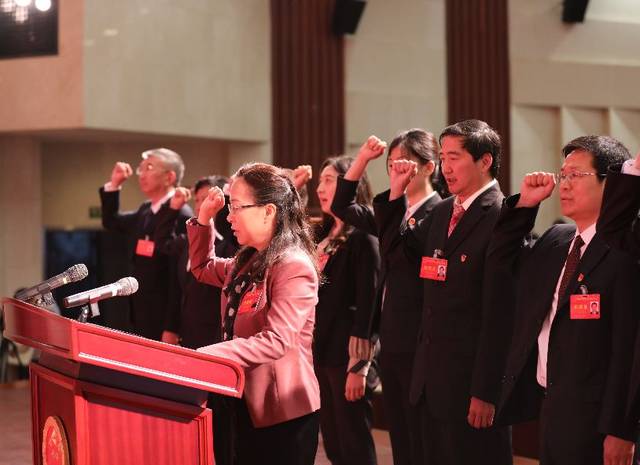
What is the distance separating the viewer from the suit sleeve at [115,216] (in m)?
5.39

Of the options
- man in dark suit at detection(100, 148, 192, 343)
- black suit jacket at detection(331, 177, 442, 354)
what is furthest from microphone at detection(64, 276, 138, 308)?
man in dark suit at detection(100, 148, 192, 343)

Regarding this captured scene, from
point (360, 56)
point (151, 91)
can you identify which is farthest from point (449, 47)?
point (151, 91)

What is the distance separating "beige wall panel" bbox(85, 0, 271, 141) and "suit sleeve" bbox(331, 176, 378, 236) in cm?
438

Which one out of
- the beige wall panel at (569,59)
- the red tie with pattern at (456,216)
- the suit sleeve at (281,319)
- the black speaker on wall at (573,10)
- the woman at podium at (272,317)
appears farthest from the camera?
the black speaker on wall at (573,10)

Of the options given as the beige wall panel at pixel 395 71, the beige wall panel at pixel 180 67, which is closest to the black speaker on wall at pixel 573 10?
the beige wall panel at pixel 395 71

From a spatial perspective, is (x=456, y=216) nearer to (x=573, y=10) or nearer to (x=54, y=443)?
(x=54, y=443)

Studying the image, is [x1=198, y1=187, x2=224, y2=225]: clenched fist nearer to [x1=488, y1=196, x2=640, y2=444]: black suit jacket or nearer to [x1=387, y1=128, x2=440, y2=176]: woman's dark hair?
[x1=488, y1=196, x2=640, y2=444]: black suit jacket

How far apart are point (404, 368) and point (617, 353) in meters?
1.16

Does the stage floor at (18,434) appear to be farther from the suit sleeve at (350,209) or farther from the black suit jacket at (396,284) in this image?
the suit sleeve at (350,209)

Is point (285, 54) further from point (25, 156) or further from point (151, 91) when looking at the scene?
point (25, 156)

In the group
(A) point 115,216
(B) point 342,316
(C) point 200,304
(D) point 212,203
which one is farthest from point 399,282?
(A) point 115,216

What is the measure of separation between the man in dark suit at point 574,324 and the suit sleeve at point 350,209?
0.89 metres

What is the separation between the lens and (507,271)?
9.84ft

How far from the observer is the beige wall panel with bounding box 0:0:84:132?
7.58m
